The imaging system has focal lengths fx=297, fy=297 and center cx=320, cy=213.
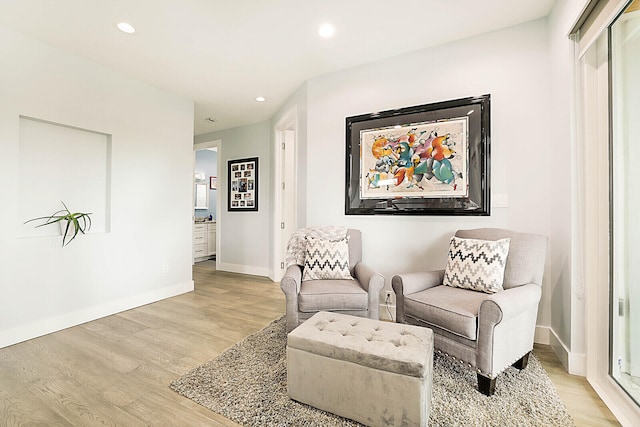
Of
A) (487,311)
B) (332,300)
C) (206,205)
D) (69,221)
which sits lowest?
(332,300)

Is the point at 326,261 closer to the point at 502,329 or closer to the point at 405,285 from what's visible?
the point at 405,285

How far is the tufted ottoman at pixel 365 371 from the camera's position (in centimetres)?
134

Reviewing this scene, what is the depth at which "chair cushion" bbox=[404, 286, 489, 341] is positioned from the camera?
67.1 inches

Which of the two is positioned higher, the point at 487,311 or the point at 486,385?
the point at 487,311


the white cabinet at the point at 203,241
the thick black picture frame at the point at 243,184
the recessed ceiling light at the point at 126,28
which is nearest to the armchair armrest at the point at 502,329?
the recessed ceiling light at the point at 126,28

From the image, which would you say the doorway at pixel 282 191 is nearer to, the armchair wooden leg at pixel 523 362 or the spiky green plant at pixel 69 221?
the spiky green plant at pixel 69 221

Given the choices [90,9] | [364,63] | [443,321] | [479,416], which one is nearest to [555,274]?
[443,321]

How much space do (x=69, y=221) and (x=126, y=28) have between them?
5.86 feet

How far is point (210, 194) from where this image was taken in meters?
7.12

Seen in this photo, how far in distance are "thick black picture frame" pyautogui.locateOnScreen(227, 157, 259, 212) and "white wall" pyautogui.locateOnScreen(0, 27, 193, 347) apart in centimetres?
113

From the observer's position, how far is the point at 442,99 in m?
2.74

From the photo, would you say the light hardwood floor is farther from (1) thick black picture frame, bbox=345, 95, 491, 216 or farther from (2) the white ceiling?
(2) the white ceiling

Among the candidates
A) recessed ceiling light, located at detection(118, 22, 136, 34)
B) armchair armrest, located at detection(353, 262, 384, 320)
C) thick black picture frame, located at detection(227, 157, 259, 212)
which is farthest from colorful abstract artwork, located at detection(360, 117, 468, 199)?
thick black picture frame, located at detection(227, 157, 259, 212)

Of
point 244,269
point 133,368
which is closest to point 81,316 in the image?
point 133,368
